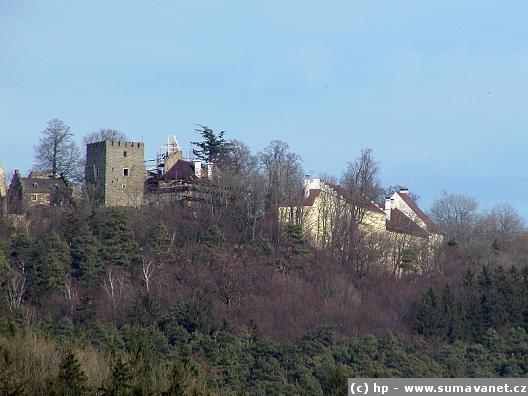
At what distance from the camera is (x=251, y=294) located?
69.9m

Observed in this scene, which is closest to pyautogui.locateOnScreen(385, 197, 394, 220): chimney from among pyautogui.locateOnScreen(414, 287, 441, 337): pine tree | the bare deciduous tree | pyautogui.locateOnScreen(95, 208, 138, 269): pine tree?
pyautogui.locateOnScreen(414, 287, 441, 337): pine tree

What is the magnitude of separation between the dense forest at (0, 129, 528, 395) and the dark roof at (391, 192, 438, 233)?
1.08 metres

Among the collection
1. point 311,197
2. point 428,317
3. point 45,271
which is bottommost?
point 428,317

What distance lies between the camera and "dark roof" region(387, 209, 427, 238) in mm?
77062

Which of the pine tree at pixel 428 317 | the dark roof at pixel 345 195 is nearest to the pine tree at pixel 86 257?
the pine tree at pixel 428 317

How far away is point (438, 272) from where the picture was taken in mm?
74312

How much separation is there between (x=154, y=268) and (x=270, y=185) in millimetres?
7351

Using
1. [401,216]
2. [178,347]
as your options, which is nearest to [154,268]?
[178,347]

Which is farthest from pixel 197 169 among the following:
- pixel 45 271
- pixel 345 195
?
pixel 45 271

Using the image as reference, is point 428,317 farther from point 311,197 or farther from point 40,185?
point 40,185

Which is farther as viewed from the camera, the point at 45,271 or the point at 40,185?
the point at 40,185

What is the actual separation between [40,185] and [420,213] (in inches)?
713

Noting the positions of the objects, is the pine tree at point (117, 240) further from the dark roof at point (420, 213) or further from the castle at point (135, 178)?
the dark roof at point (420, 213)

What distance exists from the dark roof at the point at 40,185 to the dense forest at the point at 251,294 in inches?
71.9
